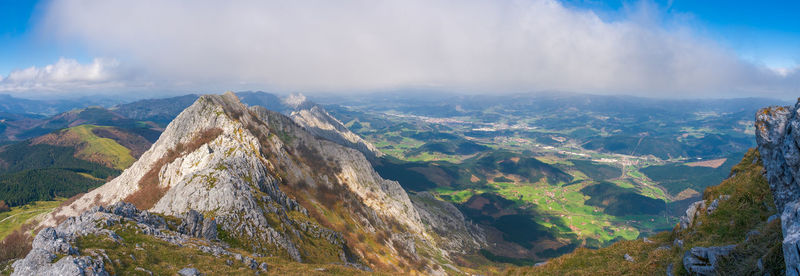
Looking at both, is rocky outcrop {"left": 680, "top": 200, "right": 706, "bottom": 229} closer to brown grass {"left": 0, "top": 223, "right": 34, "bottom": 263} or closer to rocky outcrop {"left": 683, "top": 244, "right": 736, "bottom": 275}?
rocky outcrop {"left": 683, "top": 244, "right": 736, "bottom": 275}

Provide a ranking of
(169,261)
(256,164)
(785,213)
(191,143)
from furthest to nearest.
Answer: (191,143) → (256,164) → (169,261) → (785,213)

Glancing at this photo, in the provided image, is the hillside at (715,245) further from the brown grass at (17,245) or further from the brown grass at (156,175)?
the brown grass at (156,175)

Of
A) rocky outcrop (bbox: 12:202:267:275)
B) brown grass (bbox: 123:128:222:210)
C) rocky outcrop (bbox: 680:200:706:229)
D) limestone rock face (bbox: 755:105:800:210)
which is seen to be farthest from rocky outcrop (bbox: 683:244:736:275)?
brown grass (bbox: 123:128:222:210)

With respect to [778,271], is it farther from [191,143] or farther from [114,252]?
[191,143]

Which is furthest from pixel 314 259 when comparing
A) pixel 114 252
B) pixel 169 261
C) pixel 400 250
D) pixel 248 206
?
pixel 400 250

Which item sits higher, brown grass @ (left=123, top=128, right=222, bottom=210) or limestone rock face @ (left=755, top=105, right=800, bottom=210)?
limestone rock face @ (left=755, top=105, right=800, bottom=210)

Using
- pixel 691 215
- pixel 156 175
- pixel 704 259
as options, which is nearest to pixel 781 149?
pixel 704 259
